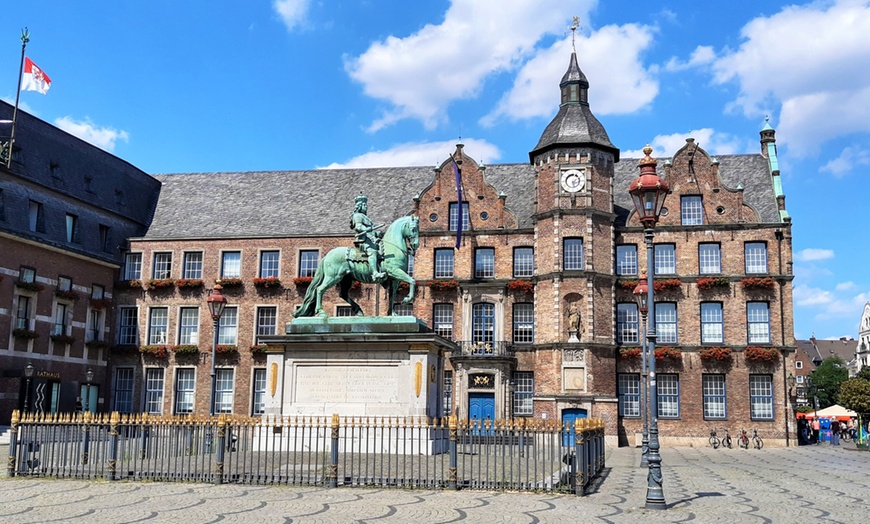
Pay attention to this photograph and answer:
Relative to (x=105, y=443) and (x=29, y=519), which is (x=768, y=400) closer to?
(x=105, y=443)

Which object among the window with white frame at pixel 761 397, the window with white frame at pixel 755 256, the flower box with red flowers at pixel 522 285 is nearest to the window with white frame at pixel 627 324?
the flower box with red flowers at pixel 522 285

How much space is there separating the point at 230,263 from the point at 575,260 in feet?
61.7

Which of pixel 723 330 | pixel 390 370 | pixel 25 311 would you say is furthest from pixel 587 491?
pixel 25 311

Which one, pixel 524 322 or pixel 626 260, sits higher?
pixel 626 260

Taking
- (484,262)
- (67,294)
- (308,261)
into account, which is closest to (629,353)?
(484,262)

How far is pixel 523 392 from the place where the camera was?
140ft

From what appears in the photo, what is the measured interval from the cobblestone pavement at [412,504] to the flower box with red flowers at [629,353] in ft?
71.5

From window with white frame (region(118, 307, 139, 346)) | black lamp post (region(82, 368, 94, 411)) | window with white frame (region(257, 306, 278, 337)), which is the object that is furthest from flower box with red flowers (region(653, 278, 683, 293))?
black lamp post (region(82, 368, 94, 411))

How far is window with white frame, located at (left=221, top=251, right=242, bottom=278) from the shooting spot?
4619 cm

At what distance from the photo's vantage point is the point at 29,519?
1249cm

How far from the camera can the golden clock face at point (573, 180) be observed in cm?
4231

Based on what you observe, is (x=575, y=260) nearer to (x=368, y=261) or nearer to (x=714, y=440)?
(x=714, y=440)

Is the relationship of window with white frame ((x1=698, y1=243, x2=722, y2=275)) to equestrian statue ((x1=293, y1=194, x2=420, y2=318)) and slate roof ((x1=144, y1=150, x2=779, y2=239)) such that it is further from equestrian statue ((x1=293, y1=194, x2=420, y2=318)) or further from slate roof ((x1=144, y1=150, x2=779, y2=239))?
equestrian statue ((x1=293, y1=194, x2=420, y2=318))

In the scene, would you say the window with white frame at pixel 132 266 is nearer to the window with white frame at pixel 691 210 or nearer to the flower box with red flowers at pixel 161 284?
the flower box with red flowers at pixel 161 284
